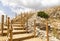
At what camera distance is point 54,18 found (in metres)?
16.8

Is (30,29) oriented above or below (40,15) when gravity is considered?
below

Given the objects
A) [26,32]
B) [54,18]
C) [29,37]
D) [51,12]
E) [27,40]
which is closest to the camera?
[27,40]

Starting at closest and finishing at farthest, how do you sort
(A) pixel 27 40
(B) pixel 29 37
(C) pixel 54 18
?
1. (A) pixel 27 40
2. (B) pixel 29 37
3. (C) pixel 54 18

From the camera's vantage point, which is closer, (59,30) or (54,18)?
(59,30)

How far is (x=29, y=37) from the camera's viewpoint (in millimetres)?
10141

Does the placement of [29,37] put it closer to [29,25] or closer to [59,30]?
[29,25]

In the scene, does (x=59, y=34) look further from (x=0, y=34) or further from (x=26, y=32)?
(x=0, y=34)

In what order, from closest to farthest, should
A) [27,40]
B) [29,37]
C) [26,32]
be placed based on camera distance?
[27,40]
[29,37]
[26,32]

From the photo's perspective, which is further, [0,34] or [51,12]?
[51,12]

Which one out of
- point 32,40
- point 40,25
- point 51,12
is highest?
point 51,12

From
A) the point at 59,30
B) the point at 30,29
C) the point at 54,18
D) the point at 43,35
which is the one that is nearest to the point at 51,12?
the point at 54,18

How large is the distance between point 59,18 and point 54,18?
60cm

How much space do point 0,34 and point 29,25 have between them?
3274 millimetres

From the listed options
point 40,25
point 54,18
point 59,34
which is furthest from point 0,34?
point 54,18
